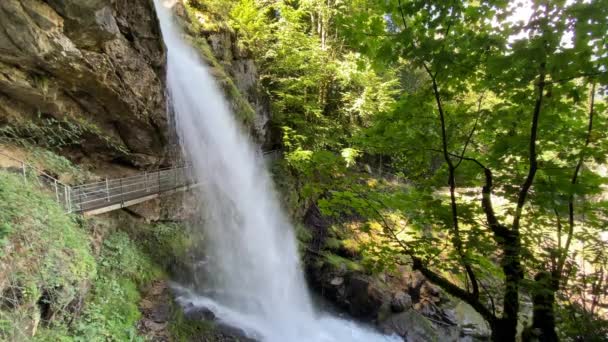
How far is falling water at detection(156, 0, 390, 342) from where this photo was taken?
9.43m

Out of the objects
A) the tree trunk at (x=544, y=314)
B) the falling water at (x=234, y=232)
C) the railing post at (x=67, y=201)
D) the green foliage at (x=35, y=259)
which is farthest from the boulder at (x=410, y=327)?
the railing post at (x=67, y=201)

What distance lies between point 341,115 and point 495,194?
1465 cm

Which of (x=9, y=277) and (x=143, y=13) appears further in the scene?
(x=143, y=13)

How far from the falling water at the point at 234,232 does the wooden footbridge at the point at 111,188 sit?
0.96 meters

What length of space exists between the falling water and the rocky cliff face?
1.33 metres

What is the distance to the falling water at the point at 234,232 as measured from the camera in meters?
9.43

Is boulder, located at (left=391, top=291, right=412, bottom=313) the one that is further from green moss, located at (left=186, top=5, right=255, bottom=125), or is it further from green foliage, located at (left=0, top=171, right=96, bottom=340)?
green foliage, located at (left=0, top=171, right=96, bottom=340)

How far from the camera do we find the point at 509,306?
3248mm

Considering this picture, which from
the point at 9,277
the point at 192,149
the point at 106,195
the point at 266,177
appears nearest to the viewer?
the point at 9,277

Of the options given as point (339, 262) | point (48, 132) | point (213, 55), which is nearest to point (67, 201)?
point (48, 132)

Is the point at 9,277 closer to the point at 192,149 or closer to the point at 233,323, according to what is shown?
the point at 233,323

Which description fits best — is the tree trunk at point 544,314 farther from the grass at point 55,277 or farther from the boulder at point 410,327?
the boulder at point 410,327

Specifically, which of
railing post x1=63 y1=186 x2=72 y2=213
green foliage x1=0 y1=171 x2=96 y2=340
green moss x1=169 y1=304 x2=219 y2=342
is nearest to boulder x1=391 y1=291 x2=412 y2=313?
green moss x1=169 y1=304 x2=219 y2=342

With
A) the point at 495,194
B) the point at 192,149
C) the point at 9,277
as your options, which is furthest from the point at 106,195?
the point at 495,194
